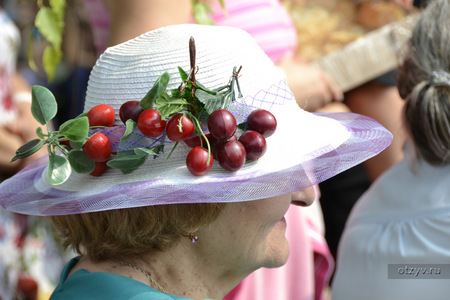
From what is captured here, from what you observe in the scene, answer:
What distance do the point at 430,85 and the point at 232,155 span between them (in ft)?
2.78

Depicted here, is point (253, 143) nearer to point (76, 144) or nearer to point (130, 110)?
point (130, 110)

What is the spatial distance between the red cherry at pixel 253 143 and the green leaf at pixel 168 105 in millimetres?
158

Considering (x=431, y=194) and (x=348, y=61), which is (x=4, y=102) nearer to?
(x=348, y=61)

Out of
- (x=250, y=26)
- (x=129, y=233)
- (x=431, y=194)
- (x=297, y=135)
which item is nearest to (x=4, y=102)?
(x=250, y=26)

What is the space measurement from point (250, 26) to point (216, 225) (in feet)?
3.72

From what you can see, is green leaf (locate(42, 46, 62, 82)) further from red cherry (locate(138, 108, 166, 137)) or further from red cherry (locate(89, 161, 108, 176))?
red cherry (locate(138, 108, 166, 137))

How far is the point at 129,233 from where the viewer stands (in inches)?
56.0

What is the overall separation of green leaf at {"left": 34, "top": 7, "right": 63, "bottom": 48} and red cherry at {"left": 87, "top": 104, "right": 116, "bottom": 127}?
0.77 meters

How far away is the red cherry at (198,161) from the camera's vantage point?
1.29 meters

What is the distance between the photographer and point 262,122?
1353mm

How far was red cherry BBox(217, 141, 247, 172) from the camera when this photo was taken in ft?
4.25

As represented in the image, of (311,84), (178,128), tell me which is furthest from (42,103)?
(311,84)

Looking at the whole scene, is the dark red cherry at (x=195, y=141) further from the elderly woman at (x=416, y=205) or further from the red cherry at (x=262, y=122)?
the elderly woman at (x=416, y=205)

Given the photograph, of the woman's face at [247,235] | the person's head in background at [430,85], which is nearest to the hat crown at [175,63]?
the woman's face at [247,235]
